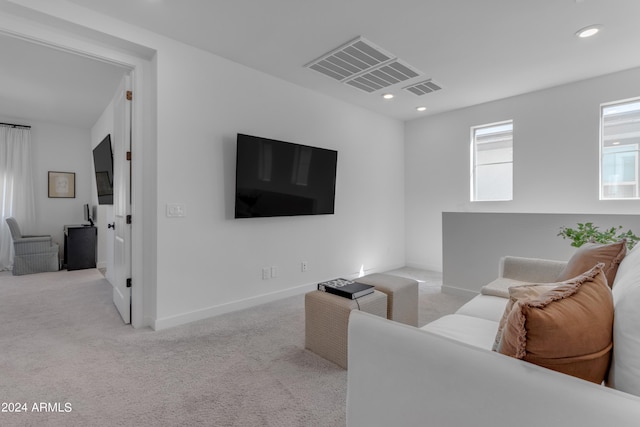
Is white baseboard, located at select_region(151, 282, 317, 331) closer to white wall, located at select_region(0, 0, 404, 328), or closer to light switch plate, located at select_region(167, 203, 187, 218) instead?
white wall, located at select_region(0, 0, 404, 328)

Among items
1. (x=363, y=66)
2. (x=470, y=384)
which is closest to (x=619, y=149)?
(x=363, y=66)

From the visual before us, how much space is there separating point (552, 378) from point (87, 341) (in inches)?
120

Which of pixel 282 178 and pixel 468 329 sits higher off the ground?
pixel 282 178

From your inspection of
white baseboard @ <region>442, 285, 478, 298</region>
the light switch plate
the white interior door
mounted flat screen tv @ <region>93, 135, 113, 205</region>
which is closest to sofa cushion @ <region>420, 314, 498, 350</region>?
white baseboard @ <region>442, 285, 478, 298</region>

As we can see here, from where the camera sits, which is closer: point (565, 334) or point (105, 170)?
point (565, 334)

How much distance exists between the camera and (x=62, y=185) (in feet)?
19.2

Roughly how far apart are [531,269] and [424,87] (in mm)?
2534

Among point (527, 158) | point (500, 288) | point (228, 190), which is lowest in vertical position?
point (500, 288)

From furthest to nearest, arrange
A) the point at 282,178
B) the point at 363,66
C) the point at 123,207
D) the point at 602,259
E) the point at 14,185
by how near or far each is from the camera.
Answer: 1. the point at 14,185
2. the point at 282,178
3. the point at 363,66
4. the point at 123,207
5. the point at 602,259

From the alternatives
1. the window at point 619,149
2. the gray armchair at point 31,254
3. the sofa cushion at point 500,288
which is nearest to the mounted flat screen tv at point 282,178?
the sofa cushion at point 500,288

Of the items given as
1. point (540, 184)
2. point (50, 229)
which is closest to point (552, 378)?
point (540, 184)

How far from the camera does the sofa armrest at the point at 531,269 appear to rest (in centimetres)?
242

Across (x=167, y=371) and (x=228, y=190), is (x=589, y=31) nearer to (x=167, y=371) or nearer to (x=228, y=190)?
(x=228, y=190)

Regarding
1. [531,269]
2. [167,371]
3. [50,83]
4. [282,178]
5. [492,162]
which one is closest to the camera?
[167,371]
